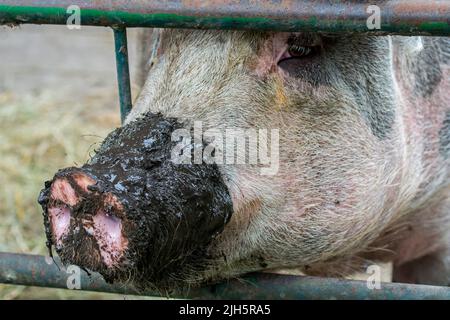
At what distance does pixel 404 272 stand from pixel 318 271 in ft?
2.65

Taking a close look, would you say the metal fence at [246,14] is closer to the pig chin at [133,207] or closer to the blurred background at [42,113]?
the pig chin at [133,207]

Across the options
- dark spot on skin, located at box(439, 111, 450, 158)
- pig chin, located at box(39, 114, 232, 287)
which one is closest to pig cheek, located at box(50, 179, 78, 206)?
pig chin, located at box(39, 114, 232, 287)

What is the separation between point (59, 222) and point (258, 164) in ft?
2.05

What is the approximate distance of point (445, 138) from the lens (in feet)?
10.1

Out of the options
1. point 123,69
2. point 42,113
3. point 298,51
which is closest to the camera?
point 298,51

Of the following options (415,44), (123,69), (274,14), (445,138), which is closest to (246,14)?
(274,14)

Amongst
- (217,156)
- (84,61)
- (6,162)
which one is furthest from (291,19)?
(84,61)

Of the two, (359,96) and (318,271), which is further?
(318,271)

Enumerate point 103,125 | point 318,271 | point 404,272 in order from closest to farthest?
point 318,271 → point 404,272 → point 103,125

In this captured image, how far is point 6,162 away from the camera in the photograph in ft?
16.9

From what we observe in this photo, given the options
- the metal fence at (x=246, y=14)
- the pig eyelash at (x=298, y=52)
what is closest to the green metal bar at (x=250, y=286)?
the pig eyelash at (x=298, y=52)

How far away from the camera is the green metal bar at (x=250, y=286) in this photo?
2553mm

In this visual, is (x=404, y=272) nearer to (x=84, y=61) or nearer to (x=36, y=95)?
(x=36, y=95)

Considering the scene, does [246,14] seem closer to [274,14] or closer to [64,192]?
[274,14]
